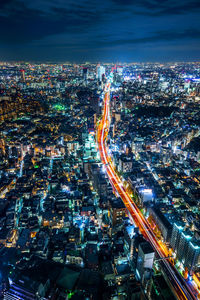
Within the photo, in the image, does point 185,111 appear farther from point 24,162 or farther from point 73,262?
point 73,262

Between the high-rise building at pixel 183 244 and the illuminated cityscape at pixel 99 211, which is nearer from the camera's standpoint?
the illuminated cityscape at pixel 99 211

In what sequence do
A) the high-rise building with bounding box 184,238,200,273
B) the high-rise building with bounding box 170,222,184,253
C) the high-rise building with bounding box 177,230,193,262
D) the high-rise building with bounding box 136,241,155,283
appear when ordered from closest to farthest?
the high-rise building with bounding box 136,241,155,283 → the high-rise building with bounding box 184,238,200,273 → the high-rise building with bounding box 177,230,193,262 → the high-rise building with bounding box 170,222,184,253

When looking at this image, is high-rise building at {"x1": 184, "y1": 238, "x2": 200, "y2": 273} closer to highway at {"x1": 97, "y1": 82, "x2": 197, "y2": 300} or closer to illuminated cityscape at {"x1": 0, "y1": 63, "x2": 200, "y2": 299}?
illuminated cityscape at {"x1": 0, "y1": 63, "x2": 200, "y2": 299}

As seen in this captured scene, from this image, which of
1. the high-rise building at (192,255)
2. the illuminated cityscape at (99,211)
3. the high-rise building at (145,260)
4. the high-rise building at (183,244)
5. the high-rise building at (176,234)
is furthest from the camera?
the high-rise building at (176,234)

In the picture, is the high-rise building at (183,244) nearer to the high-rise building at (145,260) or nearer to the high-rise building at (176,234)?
the high-rise building at (176,234)

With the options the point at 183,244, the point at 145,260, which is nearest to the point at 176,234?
the point at 183,244

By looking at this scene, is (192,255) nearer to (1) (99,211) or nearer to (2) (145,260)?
(2) (145,260)

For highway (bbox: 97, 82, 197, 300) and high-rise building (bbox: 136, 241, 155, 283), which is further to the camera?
highway (bbox: 97, 82, 197, 300)

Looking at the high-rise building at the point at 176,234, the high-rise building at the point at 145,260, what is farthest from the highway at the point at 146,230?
the high-rise building at the point at 145,260

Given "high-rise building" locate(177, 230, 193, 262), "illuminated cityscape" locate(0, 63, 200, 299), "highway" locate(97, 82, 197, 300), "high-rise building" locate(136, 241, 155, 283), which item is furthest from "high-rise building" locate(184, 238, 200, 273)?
"high-rise building" locate(136, 241, 155, 283)

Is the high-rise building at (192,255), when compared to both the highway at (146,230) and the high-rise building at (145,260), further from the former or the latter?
the high-rise building at (145,260)

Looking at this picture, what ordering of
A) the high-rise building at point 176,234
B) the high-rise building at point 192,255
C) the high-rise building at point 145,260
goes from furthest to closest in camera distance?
the high-rise building at point 176,234
the high-rise building at point 192,255
the high-rise building at point 145,260

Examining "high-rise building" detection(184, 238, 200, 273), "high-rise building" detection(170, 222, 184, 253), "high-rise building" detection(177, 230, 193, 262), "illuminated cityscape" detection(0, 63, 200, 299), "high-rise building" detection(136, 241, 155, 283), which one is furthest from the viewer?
"high-rise building" detection(170, 222, 184, 253)

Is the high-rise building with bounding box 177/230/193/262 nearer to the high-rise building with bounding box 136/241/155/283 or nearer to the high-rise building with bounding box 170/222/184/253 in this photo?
the high-rise building with bounding box 170/222/184/253
